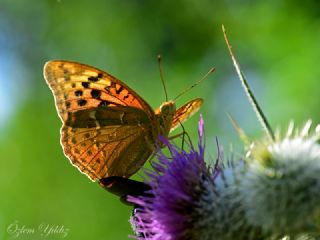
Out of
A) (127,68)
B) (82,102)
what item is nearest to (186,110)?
(82,102)

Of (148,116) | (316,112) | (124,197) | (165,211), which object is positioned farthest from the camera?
(316,112)

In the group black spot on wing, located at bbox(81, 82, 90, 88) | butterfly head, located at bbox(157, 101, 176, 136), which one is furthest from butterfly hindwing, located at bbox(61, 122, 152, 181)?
black spot on wing, located at bbox(81, 82, 90, 88)

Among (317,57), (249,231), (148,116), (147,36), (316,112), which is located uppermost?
(147,36)

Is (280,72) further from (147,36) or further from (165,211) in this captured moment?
(147,36)

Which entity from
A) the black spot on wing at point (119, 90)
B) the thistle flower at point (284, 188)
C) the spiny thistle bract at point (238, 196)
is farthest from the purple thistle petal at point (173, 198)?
the black spot on wing at point (119, 90)

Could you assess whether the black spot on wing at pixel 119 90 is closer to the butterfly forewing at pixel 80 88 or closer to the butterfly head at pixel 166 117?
the butterfly forewing at pixel 80 88

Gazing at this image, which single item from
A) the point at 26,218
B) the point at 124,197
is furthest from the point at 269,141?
the point at 26,218

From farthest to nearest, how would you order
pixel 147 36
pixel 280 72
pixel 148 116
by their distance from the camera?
1. pixel 147 36
2. pixel 280 72
3. pixel 148 116

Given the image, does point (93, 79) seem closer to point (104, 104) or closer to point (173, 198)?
point (104, 104)
